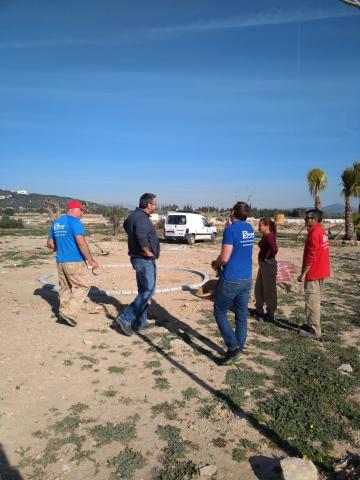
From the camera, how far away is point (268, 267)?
21.5 feet

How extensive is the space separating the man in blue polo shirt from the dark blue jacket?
51.1 inches

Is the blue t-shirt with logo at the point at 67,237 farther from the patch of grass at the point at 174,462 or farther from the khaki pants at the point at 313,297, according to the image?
the khaki pants at the point at 313,297

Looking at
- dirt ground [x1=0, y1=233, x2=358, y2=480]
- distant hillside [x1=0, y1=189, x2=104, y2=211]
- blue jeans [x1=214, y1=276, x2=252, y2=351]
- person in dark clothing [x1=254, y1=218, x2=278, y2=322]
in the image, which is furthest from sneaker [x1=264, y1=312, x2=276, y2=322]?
distant hillside [x1=0, y1=189, x2=104, y2=211]

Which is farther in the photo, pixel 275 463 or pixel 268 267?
pixel 268 267

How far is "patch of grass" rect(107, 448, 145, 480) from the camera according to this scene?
2.90 metres

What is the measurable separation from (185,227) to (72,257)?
14855 mm

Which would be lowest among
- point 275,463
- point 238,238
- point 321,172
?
point 275,463

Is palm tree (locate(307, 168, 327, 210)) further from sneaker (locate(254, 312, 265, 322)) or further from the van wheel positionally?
sneaker (locate(254, 312, 265, 322))

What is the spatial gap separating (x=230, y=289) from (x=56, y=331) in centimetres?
303

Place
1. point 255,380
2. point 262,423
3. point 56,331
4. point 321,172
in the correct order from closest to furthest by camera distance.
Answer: point 262,423 → point 255,380 → point 56,331 → point 321,172

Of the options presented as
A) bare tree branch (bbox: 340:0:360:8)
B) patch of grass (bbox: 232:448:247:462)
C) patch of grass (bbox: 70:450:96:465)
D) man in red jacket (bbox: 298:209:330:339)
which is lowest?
patch of grass (bbox: 232:448:247:462)

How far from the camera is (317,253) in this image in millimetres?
5660

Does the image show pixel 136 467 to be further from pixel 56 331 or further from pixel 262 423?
pixel 56 331

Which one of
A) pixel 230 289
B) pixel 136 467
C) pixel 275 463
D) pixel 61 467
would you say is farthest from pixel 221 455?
pixel 230 289
